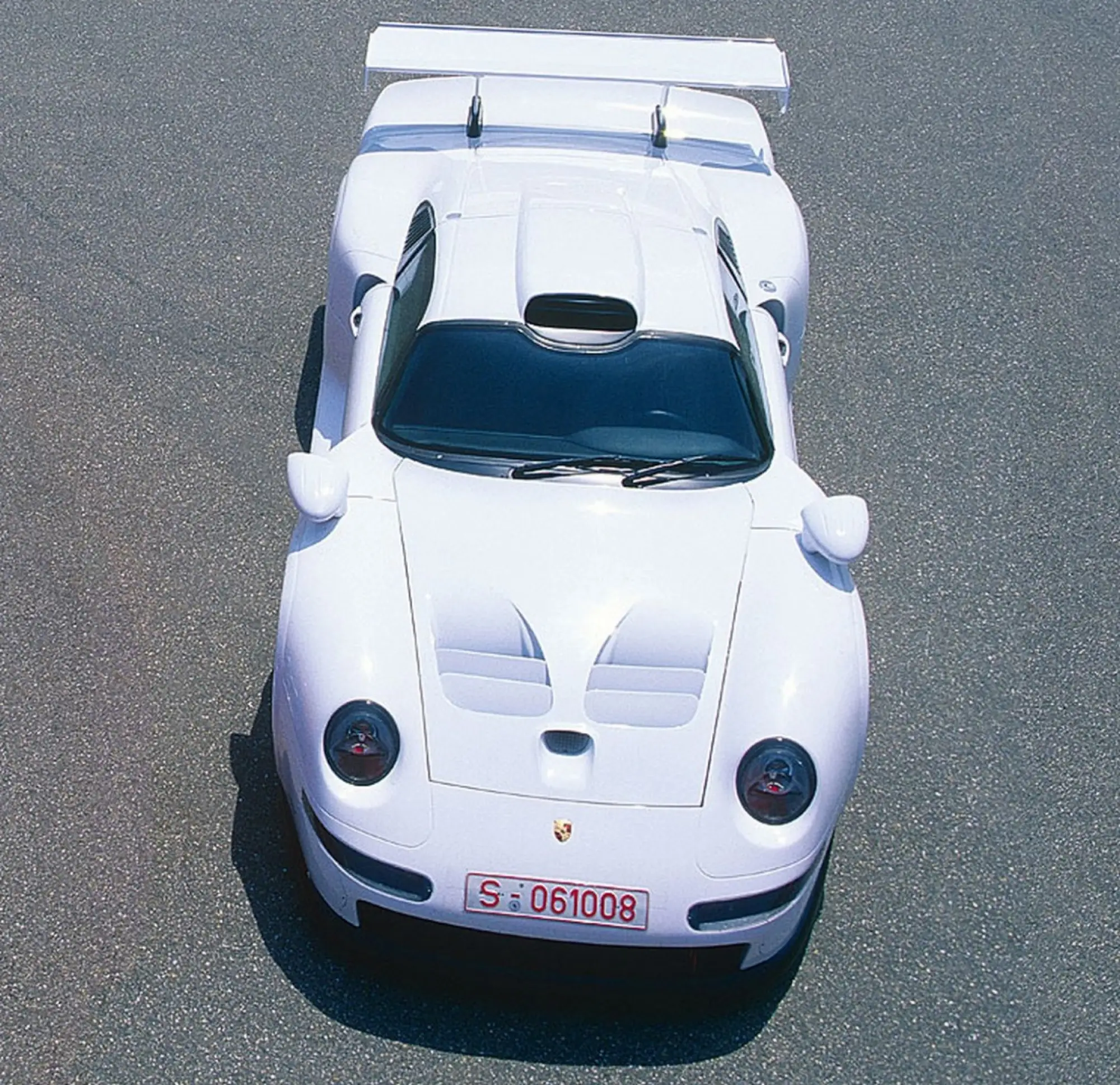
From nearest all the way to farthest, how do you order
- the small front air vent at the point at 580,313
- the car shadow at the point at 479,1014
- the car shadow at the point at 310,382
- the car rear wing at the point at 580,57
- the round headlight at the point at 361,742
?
the round headlight at the point at 361,742 < the car shadow at the point at 479,1014 < the small front air vent at the point at 580,313 < the car rear wing at the point at 580,57 < the car shadow at the point at 310,382

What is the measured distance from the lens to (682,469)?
4496 millimetres

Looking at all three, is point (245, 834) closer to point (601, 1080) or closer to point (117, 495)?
point (601, 1080)

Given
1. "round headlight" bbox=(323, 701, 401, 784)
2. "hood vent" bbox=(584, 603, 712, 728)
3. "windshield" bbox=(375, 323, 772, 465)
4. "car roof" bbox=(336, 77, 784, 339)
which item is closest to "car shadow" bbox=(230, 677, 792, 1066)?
"round headlight" bbox=(323, 701, 401, 784)

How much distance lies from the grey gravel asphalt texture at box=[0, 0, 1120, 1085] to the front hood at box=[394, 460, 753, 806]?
71 cm

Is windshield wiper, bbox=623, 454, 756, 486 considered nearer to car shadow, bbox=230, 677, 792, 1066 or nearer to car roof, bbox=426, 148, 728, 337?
car roof, bbox=426, 148, 728, 337

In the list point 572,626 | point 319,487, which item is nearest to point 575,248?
point 319,487

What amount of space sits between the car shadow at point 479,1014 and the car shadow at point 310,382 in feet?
7.11

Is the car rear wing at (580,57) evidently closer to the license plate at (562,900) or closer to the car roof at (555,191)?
the car roof at (555,191)

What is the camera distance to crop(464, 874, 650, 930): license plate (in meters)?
3.71

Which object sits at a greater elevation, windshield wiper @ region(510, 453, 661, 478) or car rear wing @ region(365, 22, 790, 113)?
car rear wing @ region(365, 22, 790, 113)

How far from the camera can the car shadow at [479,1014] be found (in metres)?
4.00

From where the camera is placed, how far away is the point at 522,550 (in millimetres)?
4285

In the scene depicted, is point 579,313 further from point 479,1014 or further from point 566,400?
point 479,1014

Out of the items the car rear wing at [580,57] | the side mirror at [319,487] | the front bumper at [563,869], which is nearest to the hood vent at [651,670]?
the front bumper at [563,869]
